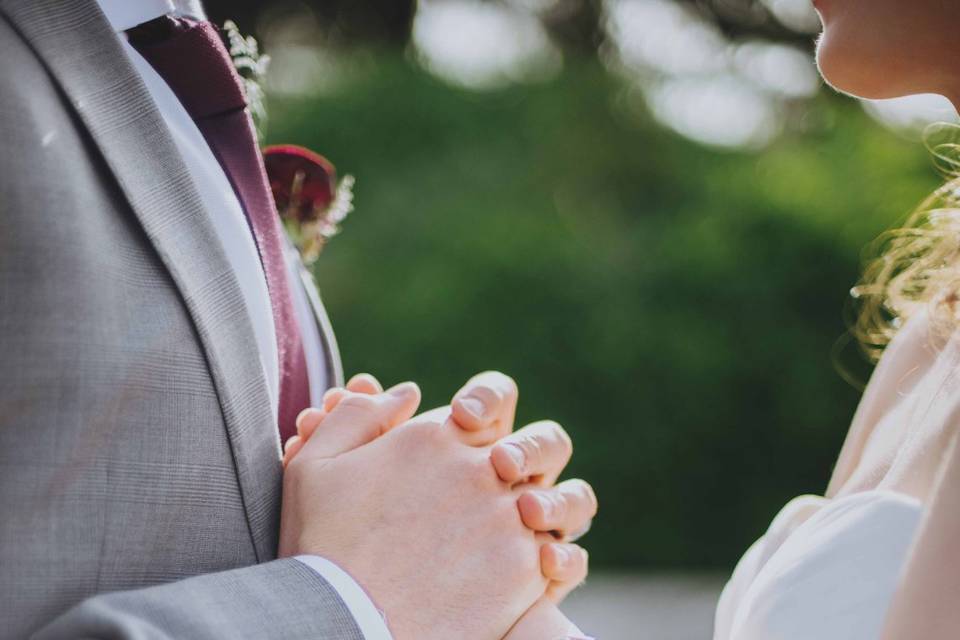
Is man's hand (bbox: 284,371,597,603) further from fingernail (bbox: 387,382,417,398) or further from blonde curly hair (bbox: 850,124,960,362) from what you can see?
blonde curly hair (bbox: 850,124,960,362)

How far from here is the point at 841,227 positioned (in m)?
7.47

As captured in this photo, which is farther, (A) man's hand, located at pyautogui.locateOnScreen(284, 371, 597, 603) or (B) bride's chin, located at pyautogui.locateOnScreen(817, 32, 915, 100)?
(B) bride's chin, located at pyautogui.locateOnScreen(817, 32, 915, 100)

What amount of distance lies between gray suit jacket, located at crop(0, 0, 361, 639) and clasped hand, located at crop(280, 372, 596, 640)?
0.31ft

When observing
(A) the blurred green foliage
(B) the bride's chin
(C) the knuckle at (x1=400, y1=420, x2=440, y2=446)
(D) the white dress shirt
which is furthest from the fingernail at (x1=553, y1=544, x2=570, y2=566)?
(A) the blurred green foliage

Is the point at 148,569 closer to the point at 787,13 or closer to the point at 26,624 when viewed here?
the point at 26,624

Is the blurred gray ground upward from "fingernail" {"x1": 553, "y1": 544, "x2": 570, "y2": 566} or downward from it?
downward

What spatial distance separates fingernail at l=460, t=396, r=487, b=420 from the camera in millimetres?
1667

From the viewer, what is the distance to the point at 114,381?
1324 millimetres

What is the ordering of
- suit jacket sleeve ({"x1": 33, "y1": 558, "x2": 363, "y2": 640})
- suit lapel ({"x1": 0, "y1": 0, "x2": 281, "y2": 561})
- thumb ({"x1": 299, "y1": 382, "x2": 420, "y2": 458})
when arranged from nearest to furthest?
suit jacket sleeve ({"x1": 33, "y1": 558, "x2": 363, "y2": 640}), suit lapel ({"x1": 0, "y1": 0, "x2": 281, "y2": 561}), thumb ({"x1": 299, "y1": 382, "x2": 420, "y2": 458})

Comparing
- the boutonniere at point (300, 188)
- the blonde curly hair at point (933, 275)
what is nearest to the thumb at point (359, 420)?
the boutonniere at point (300, 188)

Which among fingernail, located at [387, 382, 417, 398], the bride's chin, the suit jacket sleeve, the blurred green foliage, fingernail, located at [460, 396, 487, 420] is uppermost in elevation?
the bride's chin

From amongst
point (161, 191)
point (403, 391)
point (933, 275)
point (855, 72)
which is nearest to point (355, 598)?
point (403, 391)

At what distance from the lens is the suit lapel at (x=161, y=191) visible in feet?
4.52

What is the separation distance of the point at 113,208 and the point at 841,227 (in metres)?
6.76
